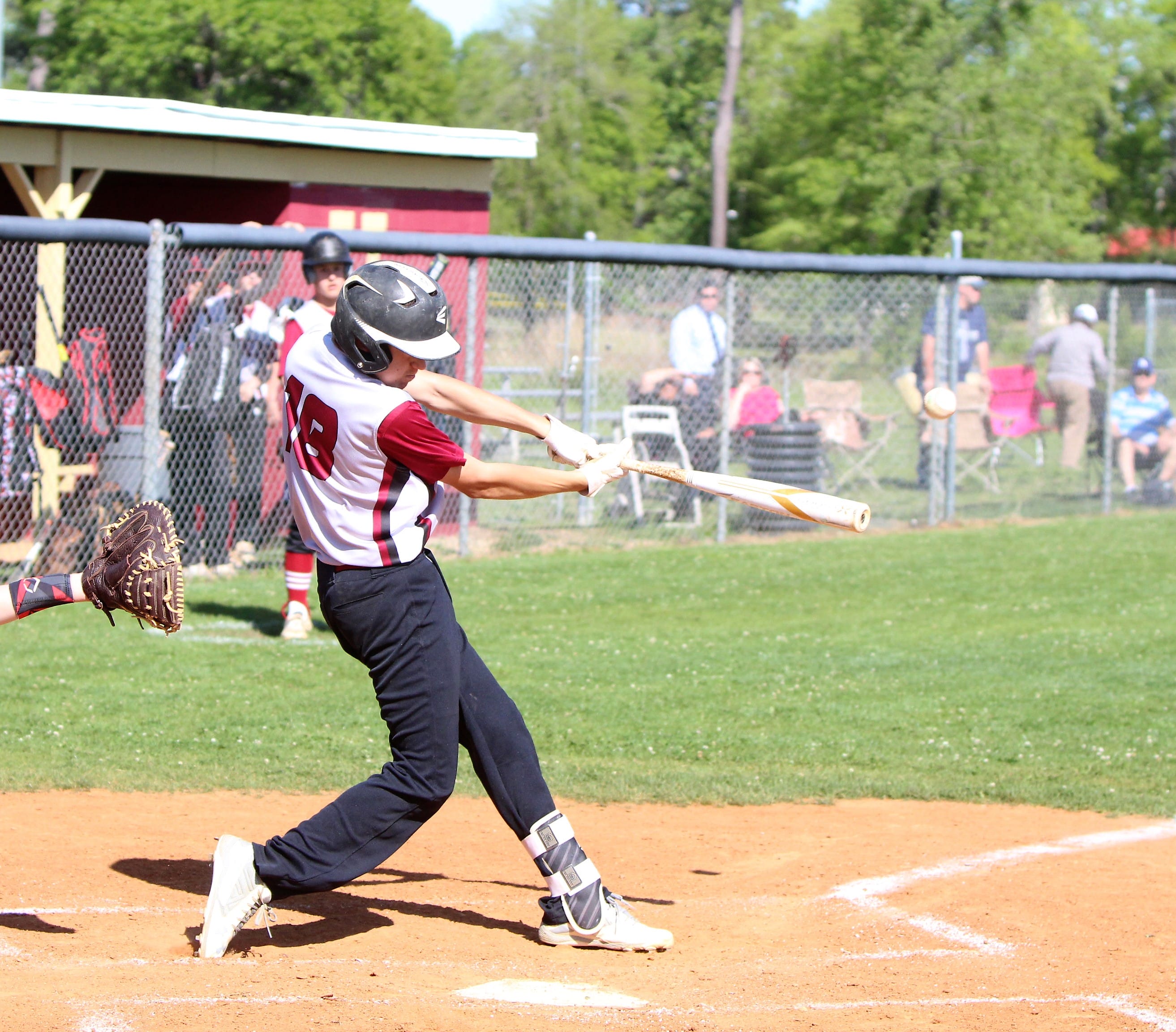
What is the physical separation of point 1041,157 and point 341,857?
35402 millimetres

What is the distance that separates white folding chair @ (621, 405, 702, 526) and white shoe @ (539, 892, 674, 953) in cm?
812

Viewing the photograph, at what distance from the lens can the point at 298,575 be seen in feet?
27.6

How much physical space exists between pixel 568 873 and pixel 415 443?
1.37 metres

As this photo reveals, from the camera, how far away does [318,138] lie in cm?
1156

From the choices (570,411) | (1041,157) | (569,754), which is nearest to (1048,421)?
(570,411)

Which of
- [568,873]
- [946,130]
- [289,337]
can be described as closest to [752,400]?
[289,337]

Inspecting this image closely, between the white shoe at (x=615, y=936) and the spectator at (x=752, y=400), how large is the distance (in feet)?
28.6

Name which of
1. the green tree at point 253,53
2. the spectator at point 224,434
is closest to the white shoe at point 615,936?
the spectator at point 224,434

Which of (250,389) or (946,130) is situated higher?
(946,130)

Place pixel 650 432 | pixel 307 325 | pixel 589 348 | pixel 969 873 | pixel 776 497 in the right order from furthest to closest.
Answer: pixel 650 432
pixel 589 348
pixel 307 325
pixel 969 873
pixel 776 497

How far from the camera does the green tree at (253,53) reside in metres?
41.6

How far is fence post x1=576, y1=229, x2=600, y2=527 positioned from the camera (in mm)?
11789

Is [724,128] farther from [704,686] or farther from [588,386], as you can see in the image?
[704,686]

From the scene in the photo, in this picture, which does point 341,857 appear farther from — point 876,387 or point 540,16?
point 540,16
